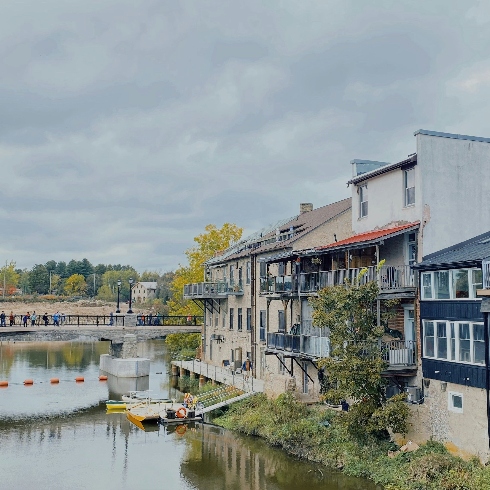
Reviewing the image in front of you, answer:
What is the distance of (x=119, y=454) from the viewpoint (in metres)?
30.2

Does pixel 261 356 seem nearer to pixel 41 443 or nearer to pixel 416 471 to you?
pixel 41 443

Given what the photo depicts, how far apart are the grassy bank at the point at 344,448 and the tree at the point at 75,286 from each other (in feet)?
481

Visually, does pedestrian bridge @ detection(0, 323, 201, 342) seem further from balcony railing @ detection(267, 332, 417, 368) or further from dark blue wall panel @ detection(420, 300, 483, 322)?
dark blue wall panel @ detection(420, 300, 483, 322)

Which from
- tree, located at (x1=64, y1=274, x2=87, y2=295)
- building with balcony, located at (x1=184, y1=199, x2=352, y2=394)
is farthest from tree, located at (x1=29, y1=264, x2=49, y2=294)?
building with balcony, located at (x1=184, y1=199, x2=352, y2=394)

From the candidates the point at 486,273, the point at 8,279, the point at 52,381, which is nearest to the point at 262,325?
the point at 52,381

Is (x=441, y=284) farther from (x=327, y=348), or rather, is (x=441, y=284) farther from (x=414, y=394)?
(x=327, y=348)

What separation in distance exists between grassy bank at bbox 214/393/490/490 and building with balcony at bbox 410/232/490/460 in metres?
0.99

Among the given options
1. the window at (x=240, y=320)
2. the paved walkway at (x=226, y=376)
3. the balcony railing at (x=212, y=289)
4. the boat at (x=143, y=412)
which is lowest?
the boat at (x=143, y=412)

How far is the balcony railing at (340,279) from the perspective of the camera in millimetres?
27547

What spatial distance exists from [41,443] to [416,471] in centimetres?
1956

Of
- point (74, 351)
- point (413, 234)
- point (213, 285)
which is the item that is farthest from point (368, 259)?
point (74, 351)

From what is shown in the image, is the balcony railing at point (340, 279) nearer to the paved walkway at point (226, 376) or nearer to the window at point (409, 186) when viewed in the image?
the window at point (409, 186)

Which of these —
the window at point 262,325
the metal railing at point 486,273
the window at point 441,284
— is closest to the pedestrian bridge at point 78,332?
the window at point 262,325

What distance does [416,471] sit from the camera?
2230cm
